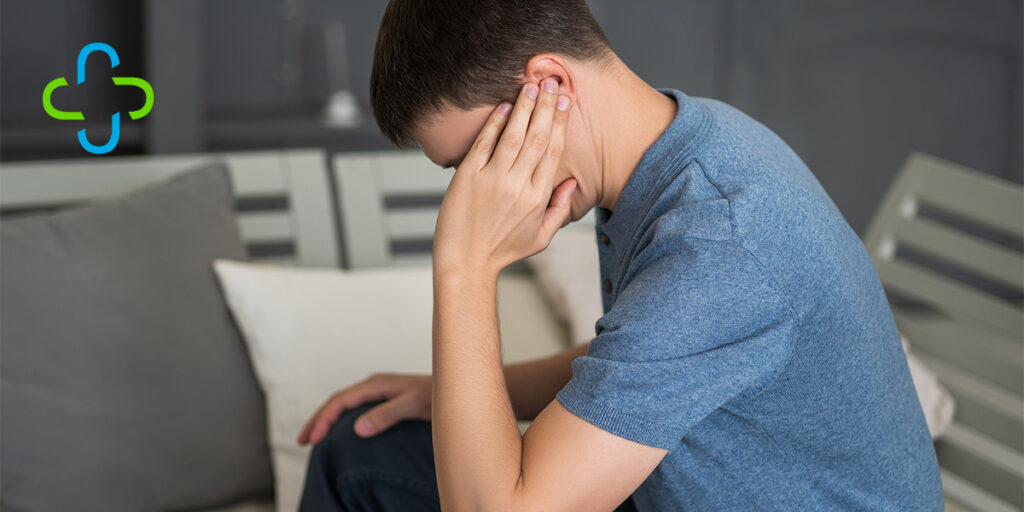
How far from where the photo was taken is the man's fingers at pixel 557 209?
94cm

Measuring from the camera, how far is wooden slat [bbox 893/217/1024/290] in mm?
1626

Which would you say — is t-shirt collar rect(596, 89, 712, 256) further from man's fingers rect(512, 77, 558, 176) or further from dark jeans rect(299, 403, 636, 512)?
dark jeans rect(299, 403, 636, 512)

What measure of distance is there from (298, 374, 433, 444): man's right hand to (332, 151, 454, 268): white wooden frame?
27.8 inches

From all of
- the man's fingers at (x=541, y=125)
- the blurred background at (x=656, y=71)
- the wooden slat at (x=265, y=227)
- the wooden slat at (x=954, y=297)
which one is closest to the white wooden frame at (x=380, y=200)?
the wooden slat at (x=265, y=227)

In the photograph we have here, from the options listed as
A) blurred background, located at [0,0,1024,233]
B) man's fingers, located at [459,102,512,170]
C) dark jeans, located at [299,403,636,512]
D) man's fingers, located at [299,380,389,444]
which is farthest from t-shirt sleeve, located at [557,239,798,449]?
blurred background, located at [0,0,1024,233]

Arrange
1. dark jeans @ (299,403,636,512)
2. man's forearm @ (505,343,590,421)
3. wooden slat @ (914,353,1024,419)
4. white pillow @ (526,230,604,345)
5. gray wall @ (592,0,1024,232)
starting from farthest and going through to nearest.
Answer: gray wall @ (592,0,1024,232), white pillow @ (526,230,604,345), wooden slat @ (914,353,1024,419), man's forearm @ (505,343,590,421), dark jeans @ (299,403,636,512)

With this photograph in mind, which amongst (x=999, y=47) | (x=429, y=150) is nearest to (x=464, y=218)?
(x=429, y=150)

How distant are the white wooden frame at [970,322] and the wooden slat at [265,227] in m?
1.25

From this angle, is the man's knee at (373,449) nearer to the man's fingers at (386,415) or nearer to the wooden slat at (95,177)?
the man's fingers at (386,415)

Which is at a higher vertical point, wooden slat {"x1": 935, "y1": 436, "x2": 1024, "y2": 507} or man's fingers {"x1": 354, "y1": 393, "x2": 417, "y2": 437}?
man's fingers {"x1": 354, "y1": 393, "x2": 417, "y2": 437}

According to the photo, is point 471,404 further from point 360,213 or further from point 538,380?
point 360,213

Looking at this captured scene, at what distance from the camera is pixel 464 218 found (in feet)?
3.00

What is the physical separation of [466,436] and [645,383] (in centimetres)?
18

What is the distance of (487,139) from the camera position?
0.91 metres
